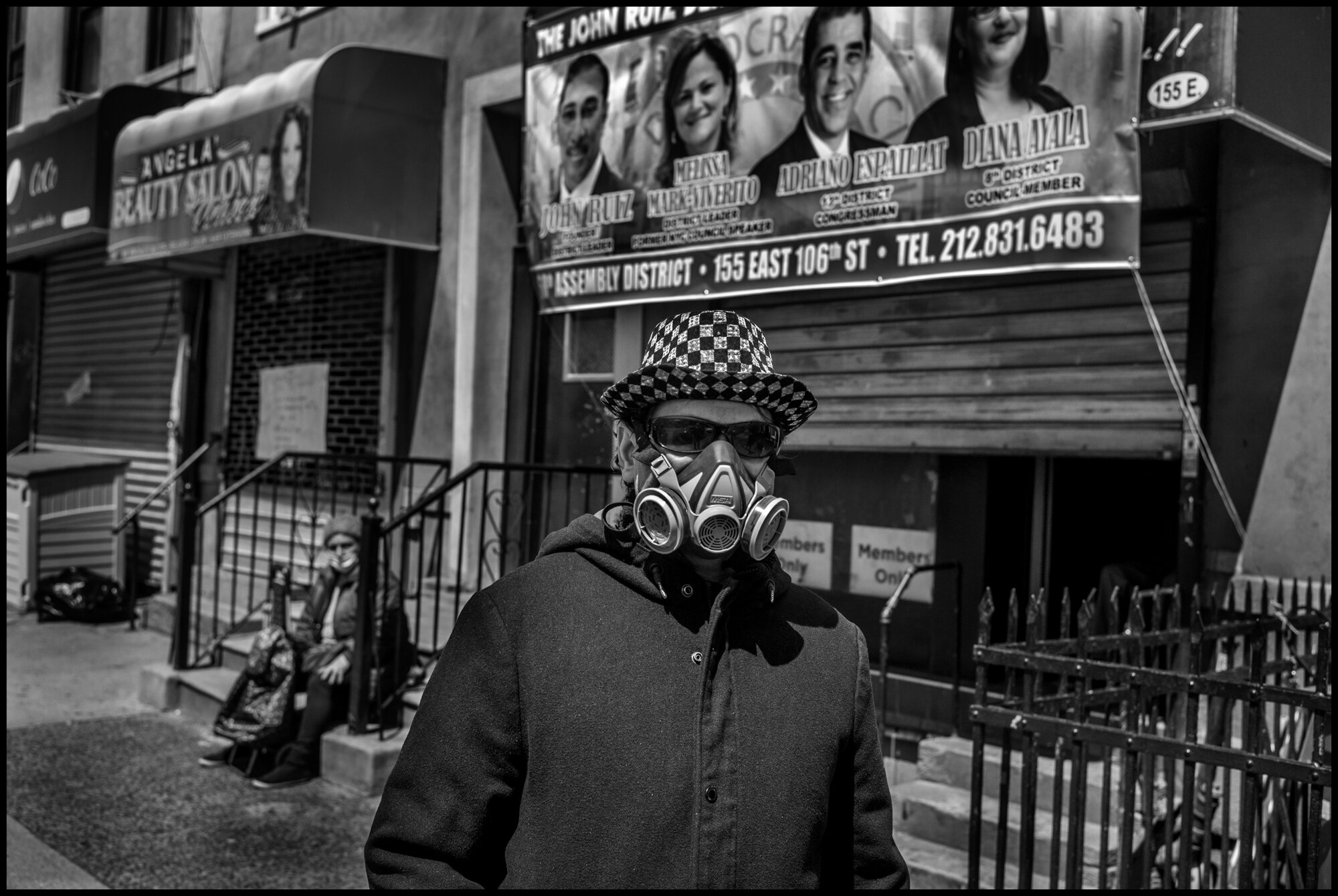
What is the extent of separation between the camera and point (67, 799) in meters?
6.22

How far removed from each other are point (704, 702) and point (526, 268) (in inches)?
297

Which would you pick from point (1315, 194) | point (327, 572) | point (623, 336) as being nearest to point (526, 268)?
point (623, 336)

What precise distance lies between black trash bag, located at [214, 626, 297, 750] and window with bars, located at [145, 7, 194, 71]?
8920mm

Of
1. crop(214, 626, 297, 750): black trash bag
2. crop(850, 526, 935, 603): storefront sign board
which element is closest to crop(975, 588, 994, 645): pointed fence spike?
crop(850, 526, 935, 603): storefront sign board

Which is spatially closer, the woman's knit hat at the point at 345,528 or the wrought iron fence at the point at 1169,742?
the wrought iron fence at the point at 1169,742

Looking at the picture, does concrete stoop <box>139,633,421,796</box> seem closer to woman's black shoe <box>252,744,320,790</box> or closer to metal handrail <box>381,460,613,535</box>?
woman's black shoe <box>252,744,320,790</box>

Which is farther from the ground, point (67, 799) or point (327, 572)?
point (327, 572)

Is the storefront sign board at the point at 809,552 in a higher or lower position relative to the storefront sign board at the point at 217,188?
lower

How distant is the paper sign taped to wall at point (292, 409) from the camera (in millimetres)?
11039

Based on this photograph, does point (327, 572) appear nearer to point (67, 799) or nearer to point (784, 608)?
point (67, 799)

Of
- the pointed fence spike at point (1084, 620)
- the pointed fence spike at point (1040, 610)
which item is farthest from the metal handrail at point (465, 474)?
the pointed fence spike at point (1084, 620)

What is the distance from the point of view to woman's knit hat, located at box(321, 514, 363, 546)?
23.7ft

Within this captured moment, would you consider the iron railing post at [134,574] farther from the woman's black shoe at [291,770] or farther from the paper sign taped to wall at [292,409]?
the woman's black shoe at [291,770]

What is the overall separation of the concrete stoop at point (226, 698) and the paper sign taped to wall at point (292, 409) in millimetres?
2354
